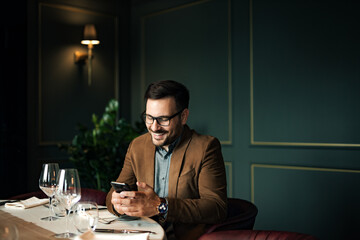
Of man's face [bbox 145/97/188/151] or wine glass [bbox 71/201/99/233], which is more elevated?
man's face [bbox 145/97/188/151]

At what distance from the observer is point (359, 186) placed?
10.8 feet

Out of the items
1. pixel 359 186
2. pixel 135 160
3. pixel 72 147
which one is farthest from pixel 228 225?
pixel 72 147

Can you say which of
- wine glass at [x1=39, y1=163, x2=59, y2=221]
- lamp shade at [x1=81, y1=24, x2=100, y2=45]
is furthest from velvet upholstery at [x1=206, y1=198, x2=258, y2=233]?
lamp shade at [x1=81, y1=24, x2=100, y2=45]

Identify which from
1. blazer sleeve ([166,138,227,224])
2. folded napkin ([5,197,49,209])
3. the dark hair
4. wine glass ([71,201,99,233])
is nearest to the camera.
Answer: wine glass ([71,201,99,233])

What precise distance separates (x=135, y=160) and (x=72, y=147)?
78.5 inches

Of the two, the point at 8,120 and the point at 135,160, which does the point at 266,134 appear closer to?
the point at 135,160

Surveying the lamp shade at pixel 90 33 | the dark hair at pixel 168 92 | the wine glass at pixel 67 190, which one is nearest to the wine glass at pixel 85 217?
the wine glass at pixel 67 190

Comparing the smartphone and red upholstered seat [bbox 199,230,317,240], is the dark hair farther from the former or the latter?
red upholstered seat [bbox 199,230,317,240]

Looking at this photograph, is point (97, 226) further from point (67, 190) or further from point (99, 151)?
point (99, 151)

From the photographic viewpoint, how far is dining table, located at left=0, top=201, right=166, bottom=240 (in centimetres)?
145

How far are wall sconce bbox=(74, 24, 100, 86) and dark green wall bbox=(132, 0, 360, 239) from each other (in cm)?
96

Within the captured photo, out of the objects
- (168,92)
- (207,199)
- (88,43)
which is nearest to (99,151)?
(88,43)

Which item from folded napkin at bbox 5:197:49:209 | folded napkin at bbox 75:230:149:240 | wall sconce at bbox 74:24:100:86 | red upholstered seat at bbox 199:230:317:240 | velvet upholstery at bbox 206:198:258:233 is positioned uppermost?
wall sconce at bbox 74:24:100:86

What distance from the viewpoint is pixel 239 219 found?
194cm
